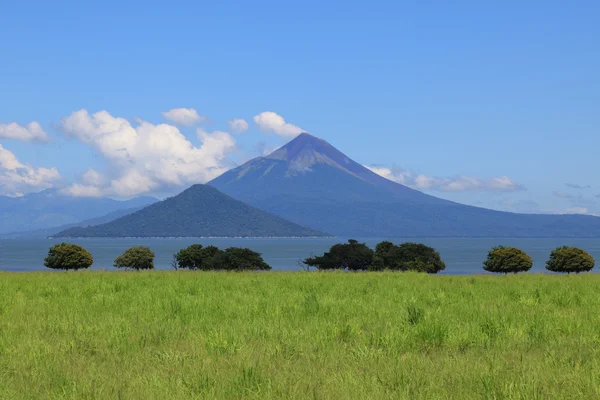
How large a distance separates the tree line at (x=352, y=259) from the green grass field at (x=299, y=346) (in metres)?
47.9

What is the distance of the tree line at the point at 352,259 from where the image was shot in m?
72.0

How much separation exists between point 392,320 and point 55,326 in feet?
24.5

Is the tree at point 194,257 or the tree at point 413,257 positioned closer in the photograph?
the tree at point 194,257

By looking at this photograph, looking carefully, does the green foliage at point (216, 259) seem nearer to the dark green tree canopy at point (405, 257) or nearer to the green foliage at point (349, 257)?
the green foliage at point (349, 257)

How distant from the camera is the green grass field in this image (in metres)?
8.58

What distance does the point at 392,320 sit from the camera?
14.6 m

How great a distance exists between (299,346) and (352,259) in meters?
78.8

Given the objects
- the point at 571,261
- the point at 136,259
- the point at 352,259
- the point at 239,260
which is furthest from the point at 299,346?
the point at 352,259

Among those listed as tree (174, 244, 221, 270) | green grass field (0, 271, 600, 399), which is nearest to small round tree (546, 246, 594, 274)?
tree (174, 244, 221, 270)

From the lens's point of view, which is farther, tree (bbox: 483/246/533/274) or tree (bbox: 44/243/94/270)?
tree (bbox: 44/243/94/270)

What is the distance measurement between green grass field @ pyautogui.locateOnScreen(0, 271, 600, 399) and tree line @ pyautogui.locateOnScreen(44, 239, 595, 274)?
157 feet

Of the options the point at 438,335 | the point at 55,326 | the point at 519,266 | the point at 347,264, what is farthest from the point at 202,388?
the point at 347,264

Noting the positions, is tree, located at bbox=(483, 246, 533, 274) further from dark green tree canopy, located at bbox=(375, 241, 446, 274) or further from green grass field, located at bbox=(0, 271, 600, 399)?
green grass field, located at bbox=(0, 271, 600, 399)

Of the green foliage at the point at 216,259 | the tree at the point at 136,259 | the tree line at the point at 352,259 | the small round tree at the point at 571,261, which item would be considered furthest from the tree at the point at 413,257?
the tree at the point at 136,259
